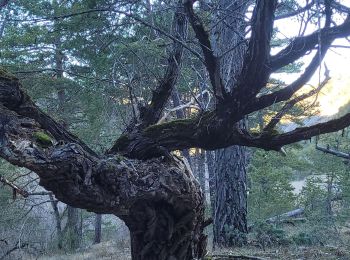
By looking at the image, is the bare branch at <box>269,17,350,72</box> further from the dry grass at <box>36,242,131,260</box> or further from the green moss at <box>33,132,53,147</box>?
the dry grass at <box>36,242,131,260</box>

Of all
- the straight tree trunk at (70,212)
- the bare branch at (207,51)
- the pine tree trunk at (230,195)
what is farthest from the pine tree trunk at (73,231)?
the bare branch at (207,51)

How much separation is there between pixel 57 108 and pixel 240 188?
764 cm

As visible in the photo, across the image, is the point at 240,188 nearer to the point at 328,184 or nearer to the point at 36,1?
the point at 328,184

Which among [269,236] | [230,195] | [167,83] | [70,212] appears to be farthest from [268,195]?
[70,212]

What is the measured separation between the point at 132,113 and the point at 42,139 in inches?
124

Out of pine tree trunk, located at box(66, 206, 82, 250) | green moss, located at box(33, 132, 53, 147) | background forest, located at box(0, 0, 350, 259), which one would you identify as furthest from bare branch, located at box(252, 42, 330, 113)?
pine tree trunk, located at box(66, 206, 82, 250)

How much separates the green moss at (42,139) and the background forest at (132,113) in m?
0.01

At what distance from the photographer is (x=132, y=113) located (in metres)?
7.03

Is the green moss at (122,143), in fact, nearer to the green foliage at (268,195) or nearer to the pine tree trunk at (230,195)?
the pine tree trunk at (230,195)

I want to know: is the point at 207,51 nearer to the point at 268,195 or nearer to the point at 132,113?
the point at 132,113

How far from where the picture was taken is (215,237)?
9.39 m

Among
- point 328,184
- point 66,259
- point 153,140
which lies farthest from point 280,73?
point 153,140

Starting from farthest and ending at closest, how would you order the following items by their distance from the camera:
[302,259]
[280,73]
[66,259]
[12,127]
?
[280,73] → [66,259] → [302,259] → [12,127]

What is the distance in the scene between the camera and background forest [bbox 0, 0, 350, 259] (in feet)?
22.7
